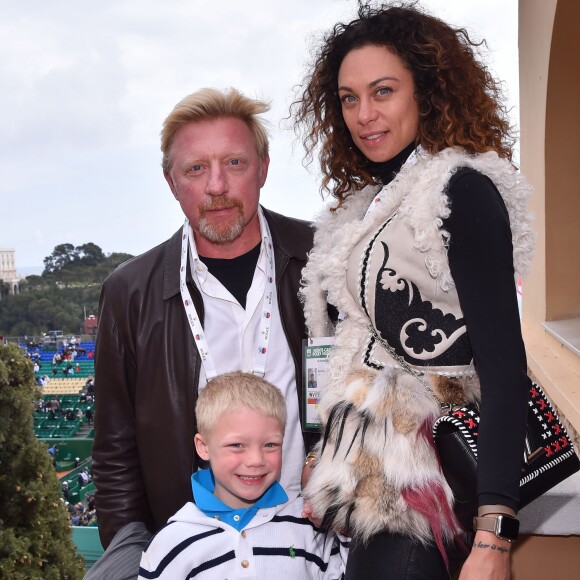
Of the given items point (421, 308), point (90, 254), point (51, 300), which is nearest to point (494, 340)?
point (421, 308)

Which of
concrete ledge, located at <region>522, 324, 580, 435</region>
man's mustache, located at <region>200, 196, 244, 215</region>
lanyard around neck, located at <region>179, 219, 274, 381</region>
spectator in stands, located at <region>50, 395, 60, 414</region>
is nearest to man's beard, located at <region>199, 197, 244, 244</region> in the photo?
man's mustache, located at <region>200, 196, 244, 215</region>

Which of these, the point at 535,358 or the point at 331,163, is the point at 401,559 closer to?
the point at 331,163

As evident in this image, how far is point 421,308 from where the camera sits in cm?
130

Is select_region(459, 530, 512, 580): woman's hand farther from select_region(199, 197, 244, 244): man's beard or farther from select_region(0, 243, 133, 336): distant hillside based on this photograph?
select_region(0, 243, 133, 336): distant hillside

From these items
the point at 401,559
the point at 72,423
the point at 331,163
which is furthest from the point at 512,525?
the point at 72,423

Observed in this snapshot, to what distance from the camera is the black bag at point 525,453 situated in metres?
1.25

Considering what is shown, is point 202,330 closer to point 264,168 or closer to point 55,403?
point 264,168

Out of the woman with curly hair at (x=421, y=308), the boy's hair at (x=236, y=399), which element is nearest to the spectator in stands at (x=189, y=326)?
the boy's hair at (x=236, y=399)

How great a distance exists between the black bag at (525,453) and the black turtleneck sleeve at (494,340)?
0.16 ft

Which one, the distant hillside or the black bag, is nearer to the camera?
the black bag

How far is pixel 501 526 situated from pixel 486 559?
59 millimetres

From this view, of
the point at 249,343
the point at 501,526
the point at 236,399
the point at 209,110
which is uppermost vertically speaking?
the point at 209,110

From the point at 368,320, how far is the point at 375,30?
612 millimetres

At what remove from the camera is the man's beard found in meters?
1.90
